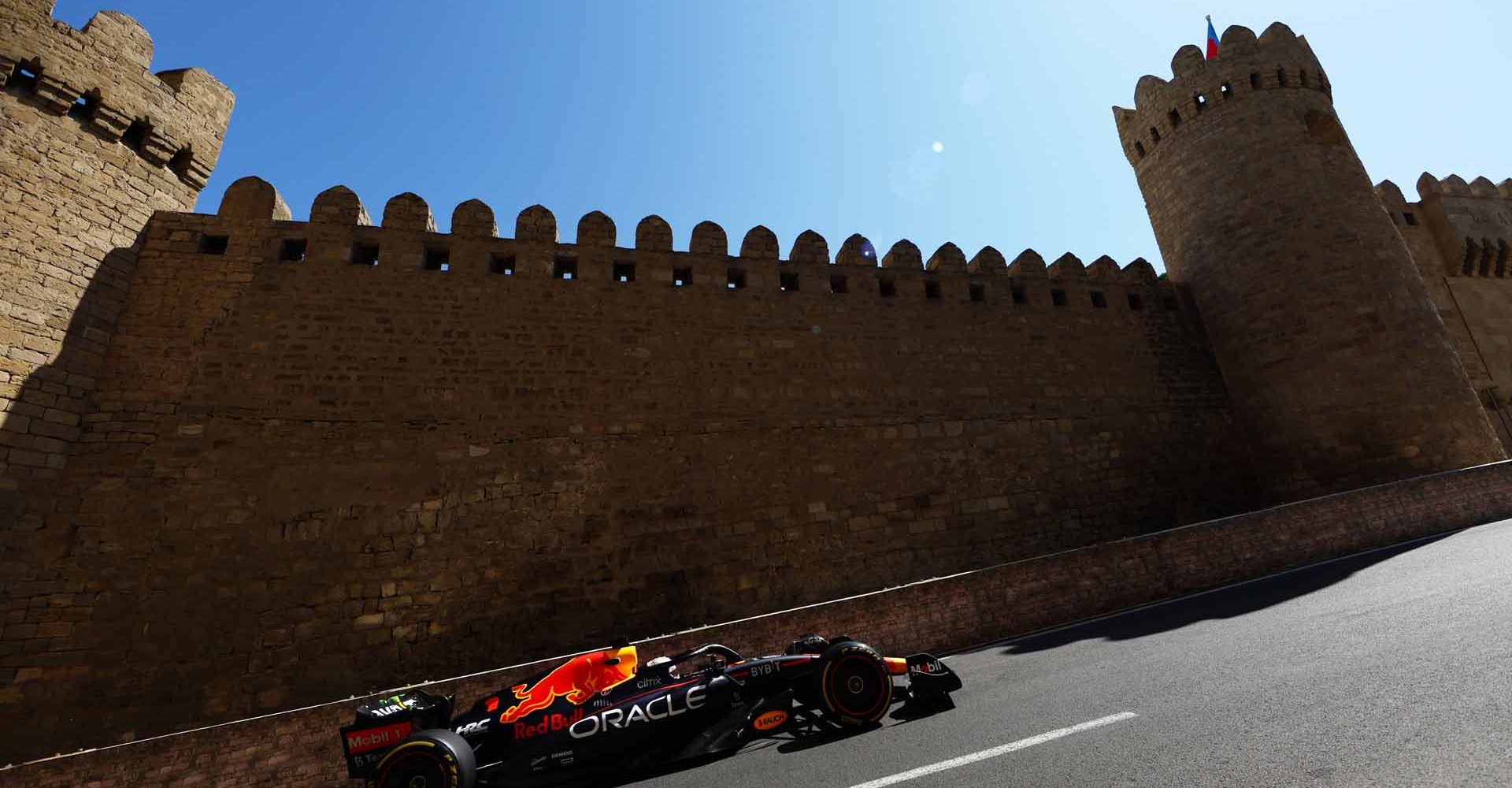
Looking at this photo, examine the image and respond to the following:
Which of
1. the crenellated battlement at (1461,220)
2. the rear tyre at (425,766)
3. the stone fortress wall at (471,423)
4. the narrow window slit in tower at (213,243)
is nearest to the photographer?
the rear tyre at (425,766)

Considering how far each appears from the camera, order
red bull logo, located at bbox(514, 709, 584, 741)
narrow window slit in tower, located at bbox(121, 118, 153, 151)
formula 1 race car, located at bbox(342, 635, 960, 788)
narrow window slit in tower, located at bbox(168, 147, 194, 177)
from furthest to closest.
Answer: narrow window slit in tower, located at bbox(168, 147, 194, 177)
narrow window slit in tower, located at bbox(121, 118, 153, 151)
red bull logo, located at bbox(514, 709, 584, 741)
formula 1 race car, located at bbox(342, 635, 960, 788)

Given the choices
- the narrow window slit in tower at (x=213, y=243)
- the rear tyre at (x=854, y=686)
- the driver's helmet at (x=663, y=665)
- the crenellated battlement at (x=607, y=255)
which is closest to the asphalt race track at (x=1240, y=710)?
the rear tyre at (x=854, y=686)

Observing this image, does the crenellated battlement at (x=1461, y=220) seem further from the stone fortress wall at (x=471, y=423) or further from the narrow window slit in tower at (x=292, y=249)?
the narrow window slit in tower at (x=292, y=249)

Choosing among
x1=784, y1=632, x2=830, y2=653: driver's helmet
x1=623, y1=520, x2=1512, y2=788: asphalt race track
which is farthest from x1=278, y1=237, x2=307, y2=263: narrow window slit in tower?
x1=623, y1=520, x2=1512, y2=788: asphalt race track

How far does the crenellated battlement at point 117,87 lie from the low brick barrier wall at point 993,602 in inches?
301

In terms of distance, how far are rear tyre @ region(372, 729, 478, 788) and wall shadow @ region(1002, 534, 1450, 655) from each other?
15.6 feet

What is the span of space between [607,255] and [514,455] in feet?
11.6

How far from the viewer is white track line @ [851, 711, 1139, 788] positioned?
2787 mm

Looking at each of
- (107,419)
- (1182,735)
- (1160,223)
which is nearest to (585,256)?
(107,419)

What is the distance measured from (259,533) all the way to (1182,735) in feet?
28.1

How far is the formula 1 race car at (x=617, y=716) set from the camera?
3.34 metres

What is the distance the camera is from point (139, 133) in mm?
7949

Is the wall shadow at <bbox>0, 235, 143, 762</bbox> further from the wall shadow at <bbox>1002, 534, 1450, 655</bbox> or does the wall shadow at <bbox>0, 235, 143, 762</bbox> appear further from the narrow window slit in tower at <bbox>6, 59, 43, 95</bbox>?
the wall shadow at <bbox>1002, 534, 1450, 655</bbox>

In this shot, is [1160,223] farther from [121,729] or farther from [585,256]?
[121,729]
